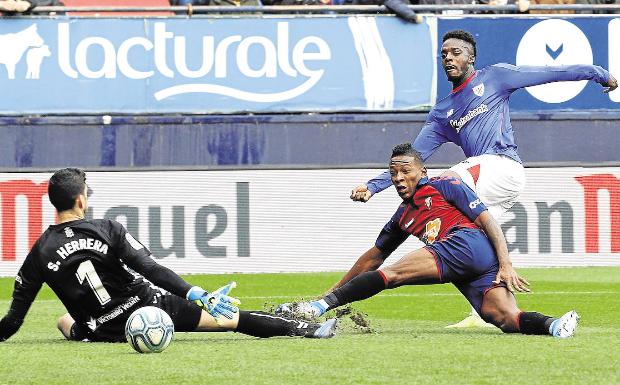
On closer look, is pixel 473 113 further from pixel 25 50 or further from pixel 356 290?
pixel 25 50

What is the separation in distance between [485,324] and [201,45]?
7408 mm

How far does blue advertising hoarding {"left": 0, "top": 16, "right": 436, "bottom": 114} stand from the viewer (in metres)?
A: 15.9

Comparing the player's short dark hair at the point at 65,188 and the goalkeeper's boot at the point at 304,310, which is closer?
the player's short dark hair at the point at 65,188

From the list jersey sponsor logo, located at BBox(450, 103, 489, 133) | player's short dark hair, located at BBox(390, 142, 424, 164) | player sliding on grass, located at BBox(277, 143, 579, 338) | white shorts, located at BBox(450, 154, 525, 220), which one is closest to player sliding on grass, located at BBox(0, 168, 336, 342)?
player sliding on grass, located at BBox(277, 143, 579, 338)

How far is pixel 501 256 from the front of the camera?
28.6 feet

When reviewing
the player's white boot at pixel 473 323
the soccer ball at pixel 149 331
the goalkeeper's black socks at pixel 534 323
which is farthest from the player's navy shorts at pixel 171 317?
the player's white boot at pixel 473 323

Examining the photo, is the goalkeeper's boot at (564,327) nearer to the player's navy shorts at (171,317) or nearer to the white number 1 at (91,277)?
the player's navy shorts at (171,317)

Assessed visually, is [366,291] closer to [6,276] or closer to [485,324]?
[485,324]

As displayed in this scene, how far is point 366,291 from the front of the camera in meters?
8.72

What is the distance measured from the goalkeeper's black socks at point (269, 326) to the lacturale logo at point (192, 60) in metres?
7.94

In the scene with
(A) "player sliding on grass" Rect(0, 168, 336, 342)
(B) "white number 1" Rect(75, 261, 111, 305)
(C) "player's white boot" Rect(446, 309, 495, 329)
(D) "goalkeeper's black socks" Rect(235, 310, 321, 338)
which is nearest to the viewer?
(A) "player sliding on grass" Rect(0, 168, 336, 342)

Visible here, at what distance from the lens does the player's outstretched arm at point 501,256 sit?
8.58 meters

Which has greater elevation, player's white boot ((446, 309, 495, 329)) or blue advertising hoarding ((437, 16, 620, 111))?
blue advertising hoarding ((437, 16, 620, 111))

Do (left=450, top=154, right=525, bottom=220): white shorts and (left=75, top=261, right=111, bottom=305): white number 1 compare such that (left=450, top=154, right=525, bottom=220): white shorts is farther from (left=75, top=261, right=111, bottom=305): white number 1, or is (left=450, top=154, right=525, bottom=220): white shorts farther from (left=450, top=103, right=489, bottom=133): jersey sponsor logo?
A: (left=75, top=261, right=111, bottom=305): white number 1
